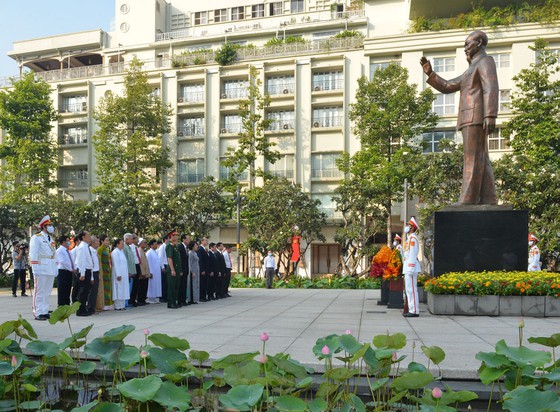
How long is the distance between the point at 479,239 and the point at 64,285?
9066 millimetres

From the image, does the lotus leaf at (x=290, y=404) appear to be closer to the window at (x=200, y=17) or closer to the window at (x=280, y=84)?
the window at (x=280, y=84)

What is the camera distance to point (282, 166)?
38.6 meters

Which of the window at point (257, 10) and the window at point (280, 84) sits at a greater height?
the window at point (257, 10)

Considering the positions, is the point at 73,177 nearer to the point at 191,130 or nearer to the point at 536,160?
the point at 191,130

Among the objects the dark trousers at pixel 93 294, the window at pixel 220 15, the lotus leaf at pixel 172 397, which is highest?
the window at pixel 220 15

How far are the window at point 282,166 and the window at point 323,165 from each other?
1.68 metres

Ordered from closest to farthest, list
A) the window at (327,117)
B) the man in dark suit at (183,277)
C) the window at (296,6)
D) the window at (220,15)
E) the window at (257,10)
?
1. the man in dark suit at (183,277)
2. the window at (327,117)
3. the window at (296,6)
4. the window at (257,10)
5. the window at (220,15)

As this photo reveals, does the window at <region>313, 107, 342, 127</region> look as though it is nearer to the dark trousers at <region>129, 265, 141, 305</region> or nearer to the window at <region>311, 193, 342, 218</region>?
the window at <region>311, 193, 342, 218</region>

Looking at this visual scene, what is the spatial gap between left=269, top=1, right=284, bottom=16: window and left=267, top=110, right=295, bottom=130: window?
963 centimetres

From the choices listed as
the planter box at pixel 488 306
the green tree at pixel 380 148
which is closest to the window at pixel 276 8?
the green tree at pixel 380 148

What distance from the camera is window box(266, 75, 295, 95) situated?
38562 mm

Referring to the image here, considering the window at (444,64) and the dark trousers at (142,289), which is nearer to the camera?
the dark trousers at (142,289)

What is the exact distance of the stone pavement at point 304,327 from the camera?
673 centimetres

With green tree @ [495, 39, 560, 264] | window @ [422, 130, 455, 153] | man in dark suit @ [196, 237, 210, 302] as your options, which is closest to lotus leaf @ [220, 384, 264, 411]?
man in dark suit @ [196, 237, 210, 302]
